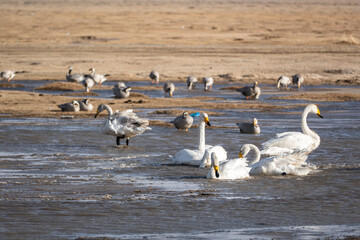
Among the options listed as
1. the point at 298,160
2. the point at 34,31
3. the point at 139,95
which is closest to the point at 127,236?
the point at 298,160

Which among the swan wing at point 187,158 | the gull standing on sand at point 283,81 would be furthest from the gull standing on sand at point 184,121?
the gull standing on sand at point 283,81

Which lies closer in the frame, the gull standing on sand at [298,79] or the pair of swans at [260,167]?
the pair of swans at [260,167]

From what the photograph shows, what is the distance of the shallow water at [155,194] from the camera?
7957 millimetres

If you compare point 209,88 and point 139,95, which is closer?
point 139,95

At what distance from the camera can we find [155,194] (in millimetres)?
9648

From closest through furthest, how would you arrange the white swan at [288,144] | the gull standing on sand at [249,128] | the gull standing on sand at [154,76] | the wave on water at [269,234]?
1. the wave on water at [269,234]
2. the white swan at [288,144]
3. the gull standing on sand at [249,128]
4. the gull standing on sand at [154,76]

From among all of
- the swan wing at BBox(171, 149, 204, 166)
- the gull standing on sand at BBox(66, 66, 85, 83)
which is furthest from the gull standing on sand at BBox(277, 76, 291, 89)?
the swan wing at BBox(171, 149, 204, 166)

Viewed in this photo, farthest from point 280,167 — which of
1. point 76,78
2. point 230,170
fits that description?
point 76,78

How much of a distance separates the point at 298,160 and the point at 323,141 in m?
3.82

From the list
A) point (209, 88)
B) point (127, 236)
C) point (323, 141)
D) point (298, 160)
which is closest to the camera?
point (127, 236)

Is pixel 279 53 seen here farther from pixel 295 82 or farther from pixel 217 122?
pixel 217 122

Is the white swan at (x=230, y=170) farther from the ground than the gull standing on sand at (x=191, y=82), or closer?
farther from the ground

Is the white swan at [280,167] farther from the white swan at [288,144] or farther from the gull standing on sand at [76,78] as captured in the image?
the gull standing on sand at [76,78]

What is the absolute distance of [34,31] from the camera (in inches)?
2168
